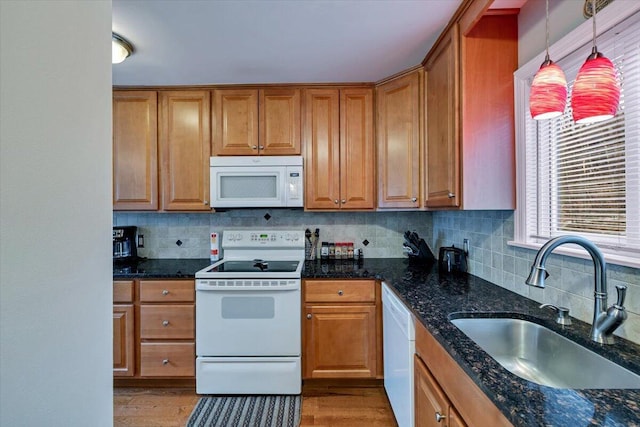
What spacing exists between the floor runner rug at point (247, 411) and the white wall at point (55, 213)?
1.44 m

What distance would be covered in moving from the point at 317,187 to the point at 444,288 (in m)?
1.20

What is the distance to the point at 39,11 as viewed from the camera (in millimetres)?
483

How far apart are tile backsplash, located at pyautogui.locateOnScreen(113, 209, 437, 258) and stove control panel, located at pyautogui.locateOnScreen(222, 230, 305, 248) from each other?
0.09 meters

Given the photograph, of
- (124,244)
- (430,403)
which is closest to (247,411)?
(430,403)

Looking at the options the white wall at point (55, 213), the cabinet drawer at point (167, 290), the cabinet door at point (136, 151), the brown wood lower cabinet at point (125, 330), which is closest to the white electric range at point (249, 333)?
the cabinet drawer at point (167, 290)

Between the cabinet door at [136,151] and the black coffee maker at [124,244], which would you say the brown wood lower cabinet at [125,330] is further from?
the cabinet door at [136,151]

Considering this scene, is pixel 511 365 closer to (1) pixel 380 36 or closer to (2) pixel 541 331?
(2) pixel 541 331

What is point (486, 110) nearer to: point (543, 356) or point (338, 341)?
point (543, 356)

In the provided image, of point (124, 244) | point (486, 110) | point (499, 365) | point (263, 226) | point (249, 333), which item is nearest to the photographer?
point (499, 365)

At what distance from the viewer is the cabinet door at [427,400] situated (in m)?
1.04

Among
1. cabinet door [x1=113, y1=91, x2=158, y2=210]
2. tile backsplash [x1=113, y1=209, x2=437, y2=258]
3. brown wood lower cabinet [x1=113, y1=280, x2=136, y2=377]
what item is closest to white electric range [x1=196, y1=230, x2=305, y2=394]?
brown wood lower cabinet [x1=113, y1=280, x2=136, y2=377]

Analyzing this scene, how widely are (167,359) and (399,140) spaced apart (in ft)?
7.59

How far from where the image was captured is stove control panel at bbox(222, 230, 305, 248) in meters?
2.60

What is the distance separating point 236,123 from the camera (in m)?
2.37
